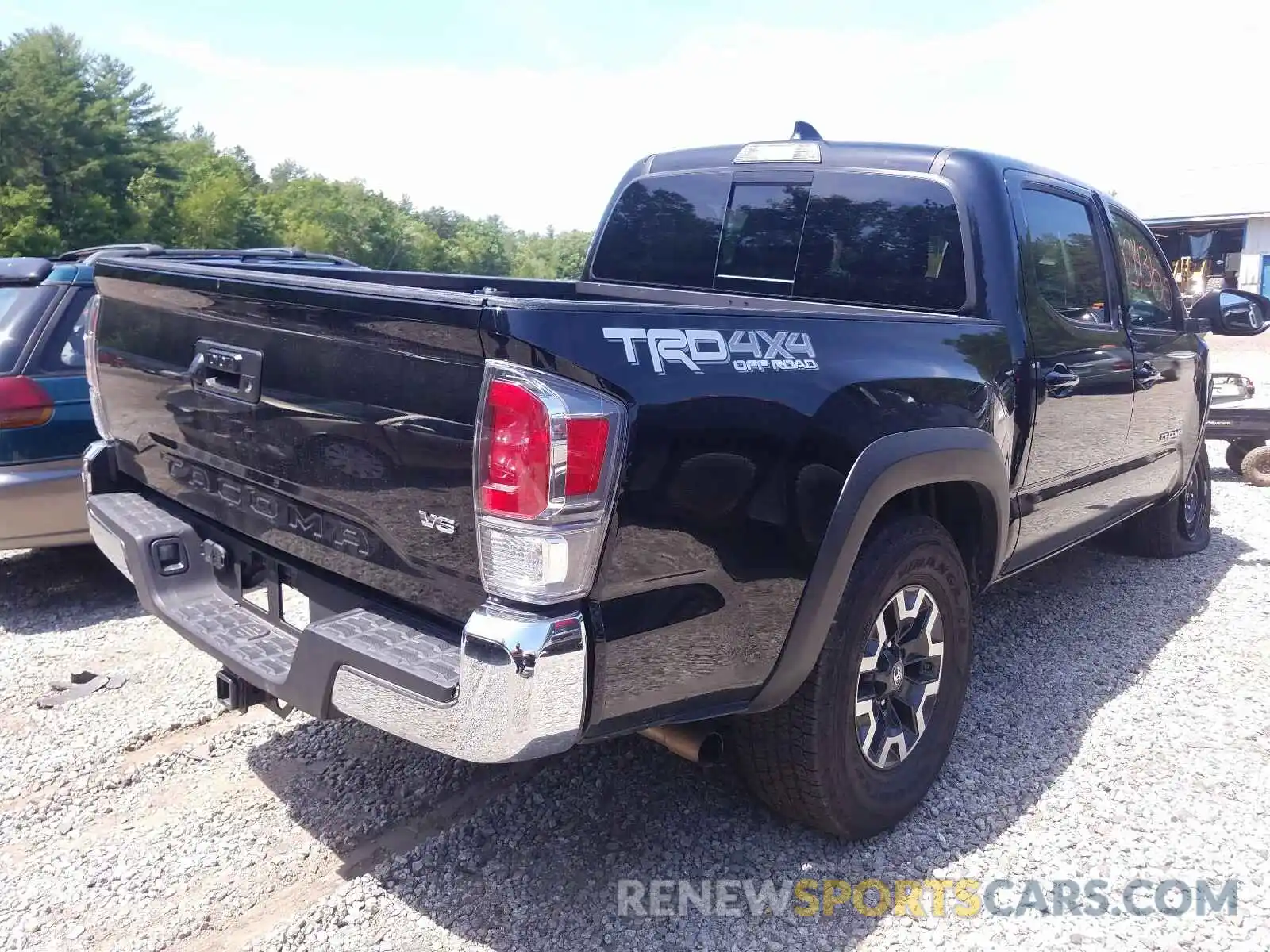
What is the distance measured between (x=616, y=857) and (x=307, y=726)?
1.37m

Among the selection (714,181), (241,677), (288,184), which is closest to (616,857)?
(241,677)

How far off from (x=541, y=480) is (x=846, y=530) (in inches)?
36.7

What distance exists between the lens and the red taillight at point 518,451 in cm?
193

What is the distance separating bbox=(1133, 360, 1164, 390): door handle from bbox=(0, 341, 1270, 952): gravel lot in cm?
122

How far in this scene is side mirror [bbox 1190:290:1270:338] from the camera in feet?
16.7

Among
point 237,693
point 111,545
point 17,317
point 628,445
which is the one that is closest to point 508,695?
point 628,445

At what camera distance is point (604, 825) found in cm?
300

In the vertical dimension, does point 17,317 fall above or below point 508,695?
above

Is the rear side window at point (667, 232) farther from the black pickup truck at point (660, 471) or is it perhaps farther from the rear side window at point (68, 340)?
the rear side window at point (68, 340)

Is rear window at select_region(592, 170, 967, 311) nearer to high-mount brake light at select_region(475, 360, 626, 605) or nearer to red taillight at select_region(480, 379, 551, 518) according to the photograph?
high-mount brake light at select_region(475, 360, 626, 605)

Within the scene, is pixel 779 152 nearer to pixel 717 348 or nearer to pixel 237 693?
pixel 717 348

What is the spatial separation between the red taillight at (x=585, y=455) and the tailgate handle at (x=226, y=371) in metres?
0.97

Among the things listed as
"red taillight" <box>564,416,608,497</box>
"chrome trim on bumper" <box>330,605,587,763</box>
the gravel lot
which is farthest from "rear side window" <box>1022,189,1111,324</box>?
"chrome trim on bumper" <box>330,605,587,763</box>

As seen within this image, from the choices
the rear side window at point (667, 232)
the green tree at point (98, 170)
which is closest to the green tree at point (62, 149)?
the green tree at point (98, 170)
